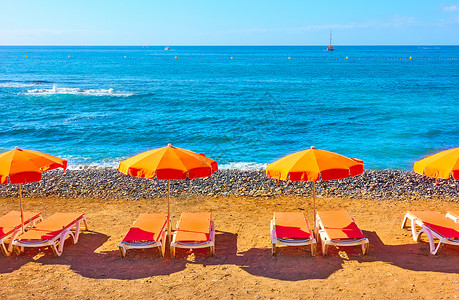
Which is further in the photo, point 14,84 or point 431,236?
point 14,84

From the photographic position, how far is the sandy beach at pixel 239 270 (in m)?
7.29

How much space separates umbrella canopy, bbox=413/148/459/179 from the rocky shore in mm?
4969

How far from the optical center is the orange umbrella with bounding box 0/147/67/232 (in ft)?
25.8

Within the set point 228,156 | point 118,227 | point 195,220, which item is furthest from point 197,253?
point 228,156

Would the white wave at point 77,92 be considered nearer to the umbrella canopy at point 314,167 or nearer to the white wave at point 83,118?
the white wave at point 83,118

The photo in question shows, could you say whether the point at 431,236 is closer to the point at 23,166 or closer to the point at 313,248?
the point at 313,248

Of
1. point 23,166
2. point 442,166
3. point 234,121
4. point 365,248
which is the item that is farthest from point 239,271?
point 234,121

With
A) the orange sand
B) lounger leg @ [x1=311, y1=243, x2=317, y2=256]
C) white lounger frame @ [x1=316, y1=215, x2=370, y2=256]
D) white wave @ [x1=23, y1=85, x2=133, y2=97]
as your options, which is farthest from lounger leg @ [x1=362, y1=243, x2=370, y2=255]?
white wave @ [x1=23, y1=85, x2=133, y2=97]

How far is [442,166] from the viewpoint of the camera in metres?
8.30

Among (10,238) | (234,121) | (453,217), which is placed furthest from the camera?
(234,121)

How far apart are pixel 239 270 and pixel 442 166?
5004 millimetres

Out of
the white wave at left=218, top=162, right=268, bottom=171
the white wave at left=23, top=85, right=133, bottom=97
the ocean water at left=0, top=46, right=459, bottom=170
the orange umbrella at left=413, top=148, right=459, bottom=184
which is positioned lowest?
the white wave at left=218, top=162, right=268, bottom=171

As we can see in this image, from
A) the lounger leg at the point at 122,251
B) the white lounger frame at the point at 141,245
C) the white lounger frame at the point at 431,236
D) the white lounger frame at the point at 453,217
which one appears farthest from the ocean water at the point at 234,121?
the lounger leg at the point at 122,251

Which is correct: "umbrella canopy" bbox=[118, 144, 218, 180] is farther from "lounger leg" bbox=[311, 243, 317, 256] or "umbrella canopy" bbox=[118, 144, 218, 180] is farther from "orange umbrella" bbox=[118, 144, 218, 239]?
"lounger leg" bbox=[311, 243, 317, 256]
